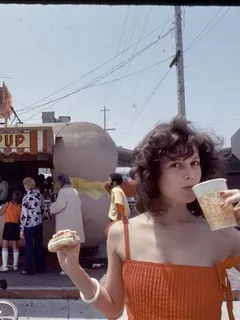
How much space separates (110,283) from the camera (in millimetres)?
1693

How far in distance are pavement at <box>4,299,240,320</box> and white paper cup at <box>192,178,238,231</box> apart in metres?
4.05

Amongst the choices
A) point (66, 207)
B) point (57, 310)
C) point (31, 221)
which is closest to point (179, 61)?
point (66, 207)

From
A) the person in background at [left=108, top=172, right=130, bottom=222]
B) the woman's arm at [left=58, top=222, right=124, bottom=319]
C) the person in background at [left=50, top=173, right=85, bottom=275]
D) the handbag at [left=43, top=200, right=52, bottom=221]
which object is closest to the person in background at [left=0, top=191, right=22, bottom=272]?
the handbag at [left=43, top=200, right=52, bottom=221]

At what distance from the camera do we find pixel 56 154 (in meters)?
8.29

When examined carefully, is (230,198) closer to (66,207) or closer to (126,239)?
(126,239)

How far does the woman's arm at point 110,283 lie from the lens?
1.61 m

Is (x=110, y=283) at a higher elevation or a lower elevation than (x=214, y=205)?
lower

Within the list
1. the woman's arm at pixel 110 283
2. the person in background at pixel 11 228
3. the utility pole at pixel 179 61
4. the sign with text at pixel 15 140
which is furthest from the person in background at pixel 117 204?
the woman's arm at pixel 110 283

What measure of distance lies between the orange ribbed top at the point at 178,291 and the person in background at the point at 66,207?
18.7 ft

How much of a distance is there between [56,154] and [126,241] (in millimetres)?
6765

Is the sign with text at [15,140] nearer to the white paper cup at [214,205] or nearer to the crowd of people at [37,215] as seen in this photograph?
the crowd of people at [37,215]

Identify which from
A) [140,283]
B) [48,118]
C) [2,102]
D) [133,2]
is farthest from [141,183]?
Answer: [48,118]

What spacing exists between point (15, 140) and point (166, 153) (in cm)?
663

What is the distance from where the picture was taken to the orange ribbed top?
1479mm
